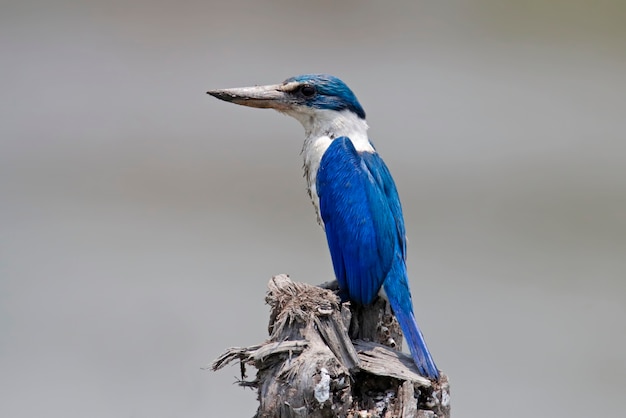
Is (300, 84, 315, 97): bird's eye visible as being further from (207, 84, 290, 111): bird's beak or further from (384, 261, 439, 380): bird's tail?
(384, 261, 439, 380): bird's tail

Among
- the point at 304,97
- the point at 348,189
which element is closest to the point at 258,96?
the point at 304,97

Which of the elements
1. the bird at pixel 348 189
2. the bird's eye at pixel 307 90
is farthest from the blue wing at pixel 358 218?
the bird's eye at pixel 307 90

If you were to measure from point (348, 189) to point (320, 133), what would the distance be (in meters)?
0.18

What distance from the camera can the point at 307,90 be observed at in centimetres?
160

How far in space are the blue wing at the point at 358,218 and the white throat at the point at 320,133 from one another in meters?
0.03

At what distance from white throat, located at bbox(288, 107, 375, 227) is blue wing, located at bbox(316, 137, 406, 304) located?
0.10ft

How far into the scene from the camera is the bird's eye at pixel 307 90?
5.24 ft

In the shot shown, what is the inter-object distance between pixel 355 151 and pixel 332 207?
5.6 inches

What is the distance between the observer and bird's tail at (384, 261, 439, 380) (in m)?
1.30

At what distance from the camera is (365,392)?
4.41ft

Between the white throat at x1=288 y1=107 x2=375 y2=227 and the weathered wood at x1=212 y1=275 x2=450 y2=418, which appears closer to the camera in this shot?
the weathered wood at x1=212 y1=275 x2=450 y2=418

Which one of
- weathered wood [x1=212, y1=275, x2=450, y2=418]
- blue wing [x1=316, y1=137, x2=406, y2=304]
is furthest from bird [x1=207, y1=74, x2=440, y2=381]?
weathered wood [x1=212, y1=275, x2=450, y2=418]

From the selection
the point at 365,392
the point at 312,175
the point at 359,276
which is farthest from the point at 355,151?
the point at 365,392

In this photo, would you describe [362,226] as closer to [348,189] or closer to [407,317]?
[348,189]
